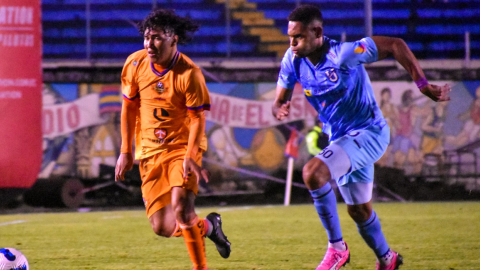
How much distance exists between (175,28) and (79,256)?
262cm

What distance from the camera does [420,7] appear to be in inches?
752

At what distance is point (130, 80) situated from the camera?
531 cm

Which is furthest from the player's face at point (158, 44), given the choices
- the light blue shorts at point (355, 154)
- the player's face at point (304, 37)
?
the light blue shorts at point (355, 154)

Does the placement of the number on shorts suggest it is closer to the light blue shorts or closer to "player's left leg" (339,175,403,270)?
the light blue shorts

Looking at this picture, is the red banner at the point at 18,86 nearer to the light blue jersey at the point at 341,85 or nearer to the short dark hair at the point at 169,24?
the short dark hair at the point at 169,24

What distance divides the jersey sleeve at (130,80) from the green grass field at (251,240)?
148 centimetres

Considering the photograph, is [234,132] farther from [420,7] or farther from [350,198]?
[350,198]

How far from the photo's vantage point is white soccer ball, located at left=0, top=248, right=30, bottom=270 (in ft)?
15.5

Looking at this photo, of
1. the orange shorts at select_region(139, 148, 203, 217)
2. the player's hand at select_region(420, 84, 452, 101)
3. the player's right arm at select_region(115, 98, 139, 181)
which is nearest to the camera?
the player's hand at select_region(420, 84, 452, 101)

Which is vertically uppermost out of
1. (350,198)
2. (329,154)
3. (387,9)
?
(387,9)

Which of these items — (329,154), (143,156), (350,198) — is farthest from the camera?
(143,156)

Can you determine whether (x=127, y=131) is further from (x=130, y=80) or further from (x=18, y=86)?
(x=18, y=86)

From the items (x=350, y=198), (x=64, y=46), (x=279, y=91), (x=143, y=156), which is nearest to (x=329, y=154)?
(x=350, y=198)

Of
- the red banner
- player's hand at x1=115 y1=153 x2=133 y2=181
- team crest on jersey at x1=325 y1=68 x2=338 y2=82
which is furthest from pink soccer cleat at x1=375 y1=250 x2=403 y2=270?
the red banner
